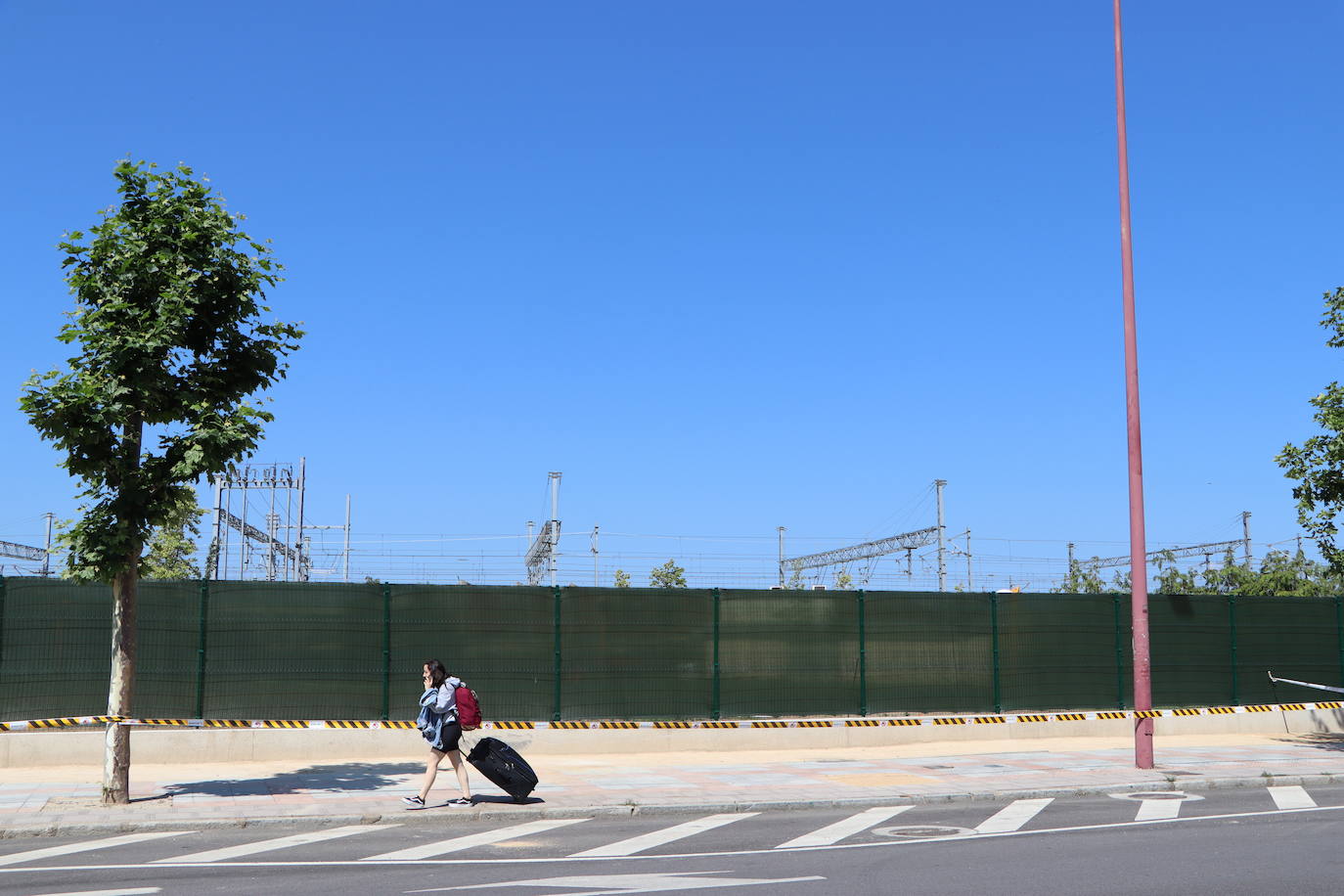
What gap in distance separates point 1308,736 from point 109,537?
21.8 metres

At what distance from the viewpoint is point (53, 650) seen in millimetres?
18844

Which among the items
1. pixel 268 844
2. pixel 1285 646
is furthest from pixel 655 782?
pixel 1285 646

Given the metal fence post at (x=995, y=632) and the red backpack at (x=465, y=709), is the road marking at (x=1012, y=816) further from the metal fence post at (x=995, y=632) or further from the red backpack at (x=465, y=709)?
the metal fence post at (x=995, y=632)

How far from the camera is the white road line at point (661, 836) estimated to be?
12.0 meters

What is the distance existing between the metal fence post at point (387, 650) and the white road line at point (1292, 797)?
1271 centimetres

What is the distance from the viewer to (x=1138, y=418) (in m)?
19.0

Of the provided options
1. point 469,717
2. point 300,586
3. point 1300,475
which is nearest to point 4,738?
point 300,586

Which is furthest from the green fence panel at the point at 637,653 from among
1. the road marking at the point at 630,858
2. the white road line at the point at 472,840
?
the road marking at the point at 630,858

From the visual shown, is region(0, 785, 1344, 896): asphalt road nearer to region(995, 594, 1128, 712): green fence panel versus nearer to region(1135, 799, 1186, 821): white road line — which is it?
region(1135, 799, 1186, 821): white road line

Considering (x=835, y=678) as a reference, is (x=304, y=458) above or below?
above

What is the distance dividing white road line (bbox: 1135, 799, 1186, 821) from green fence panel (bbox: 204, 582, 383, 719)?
11.3 meters

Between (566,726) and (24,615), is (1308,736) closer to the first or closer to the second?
(566,726)

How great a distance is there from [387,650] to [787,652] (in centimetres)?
686

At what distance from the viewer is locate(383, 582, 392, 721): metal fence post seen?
20.1 metres
